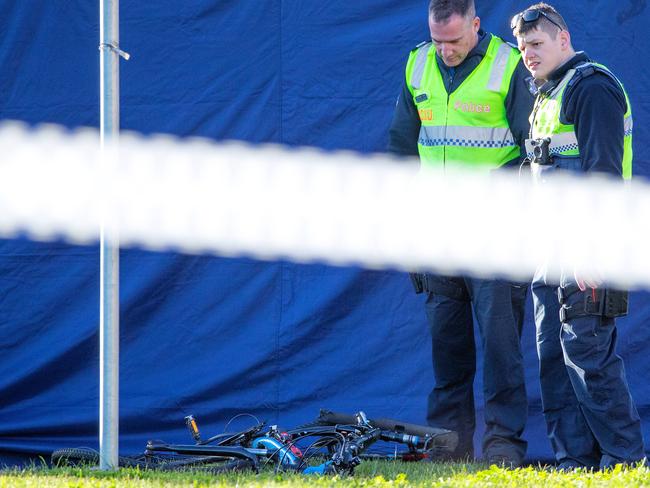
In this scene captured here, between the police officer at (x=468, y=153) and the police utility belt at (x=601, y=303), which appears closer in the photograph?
the police utility belt at (x=601, y=303)

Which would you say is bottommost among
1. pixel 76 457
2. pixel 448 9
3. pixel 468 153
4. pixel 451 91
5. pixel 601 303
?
pixel 76 457

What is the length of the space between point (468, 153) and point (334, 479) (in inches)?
67.6

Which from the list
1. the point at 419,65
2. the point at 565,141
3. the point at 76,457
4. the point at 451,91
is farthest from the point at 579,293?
the point at 76,457

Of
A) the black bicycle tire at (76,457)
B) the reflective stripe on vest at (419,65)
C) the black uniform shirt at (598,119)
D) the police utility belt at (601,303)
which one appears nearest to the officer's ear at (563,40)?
the black uniform shirt at (598,119)

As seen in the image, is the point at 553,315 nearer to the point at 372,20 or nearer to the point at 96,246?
the point at 372,20

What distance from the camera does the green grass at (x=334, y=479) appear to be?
3.63 m

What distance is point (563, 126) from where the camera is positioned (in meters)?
4.24

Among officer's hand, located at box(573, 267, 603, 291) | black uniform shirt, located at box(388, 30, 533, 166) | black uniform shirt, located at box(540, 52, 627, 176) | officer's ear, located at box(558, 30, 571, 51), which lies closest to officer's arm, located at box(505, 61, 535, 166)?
black uniform shirt, located at box(388, 30, 533, 166)

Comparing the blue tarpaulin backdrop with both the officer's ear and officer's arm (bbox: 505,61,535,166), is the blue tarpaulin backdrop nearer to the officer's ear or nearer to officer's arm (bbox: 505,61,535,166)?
officer's arm (bbox: 505,61,535,166)

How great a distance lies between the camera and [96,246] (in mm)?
5512

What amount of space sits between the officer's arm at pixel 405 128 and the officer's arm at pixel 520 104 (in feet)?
1.42

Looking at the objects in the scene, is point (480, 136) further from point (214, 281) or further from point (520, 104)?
point (214, 281)

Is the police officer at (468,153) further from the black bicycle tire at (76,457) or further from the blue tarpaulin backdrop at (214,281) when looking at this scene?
the black bicycle tire at (76,457)

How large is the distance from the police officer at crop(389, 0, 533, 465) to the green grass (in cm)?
61
